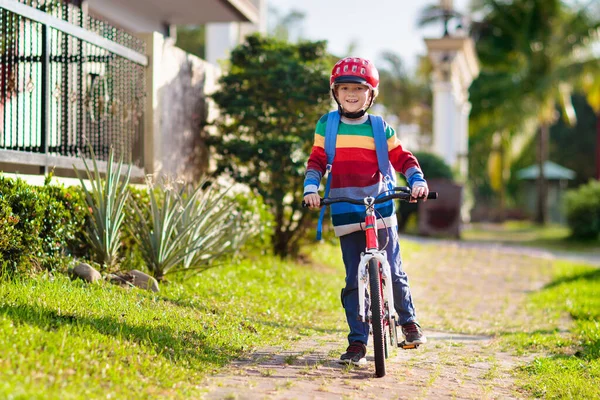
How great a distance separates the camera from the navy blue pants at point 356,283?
498 cm

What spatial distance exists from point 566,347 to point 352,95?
2.80 m

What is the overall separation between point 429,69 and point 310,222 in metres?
19.1

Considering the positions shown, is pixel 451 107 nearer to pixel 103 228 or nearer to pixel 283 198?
pixel 283 198

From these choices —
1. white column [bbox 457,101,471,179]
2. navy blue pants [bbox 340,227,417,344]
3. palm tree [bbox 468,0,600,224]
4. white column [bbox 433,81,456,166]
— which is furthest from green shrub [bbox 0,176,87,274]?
palm tree [bbox 468,0,600,224]

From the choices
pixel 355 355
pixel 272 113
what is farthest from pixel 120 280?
pixel 272 113

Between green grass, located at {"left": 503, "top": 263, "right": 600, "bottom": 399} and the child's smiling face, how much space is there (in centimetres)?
200

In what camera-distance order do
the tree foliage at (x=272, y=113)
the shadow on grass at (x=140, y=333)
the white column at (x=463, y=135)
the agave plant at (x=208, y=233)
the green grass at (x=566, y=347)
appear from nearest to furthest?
1. the shadow on grass at (x=140, y=333)
2. the green grass at (x=566, y=347)
3. the agave plant at (x=208, y=233)
4. the tree foliage at (x=272, y=113)
5. the white column at (x=463, y=135)

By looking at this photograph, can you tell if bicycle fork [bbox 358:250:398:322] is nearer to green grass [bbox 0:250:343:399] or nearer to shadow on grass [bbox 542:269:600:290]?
green grass [bbox 0:250:343:399]

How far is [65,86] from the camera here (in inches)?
285

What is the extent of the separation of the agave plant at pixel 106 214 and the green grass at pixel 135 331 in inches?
23.0

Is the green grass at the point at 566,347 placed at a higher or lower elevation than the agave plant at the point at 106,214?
lower

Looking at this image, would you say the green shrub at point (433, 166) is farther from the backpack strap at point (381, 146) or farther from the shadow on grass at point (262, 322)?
the backpack strap at point (381, 146)

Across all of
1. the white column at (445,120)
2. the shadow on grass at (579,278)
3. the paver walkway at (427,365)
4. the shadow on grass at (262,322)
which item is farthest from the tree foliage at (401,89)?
the shadow on grass at (262,322)

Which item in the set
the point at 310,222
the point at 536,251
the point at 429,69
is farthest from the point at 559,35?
the point at 310,222
